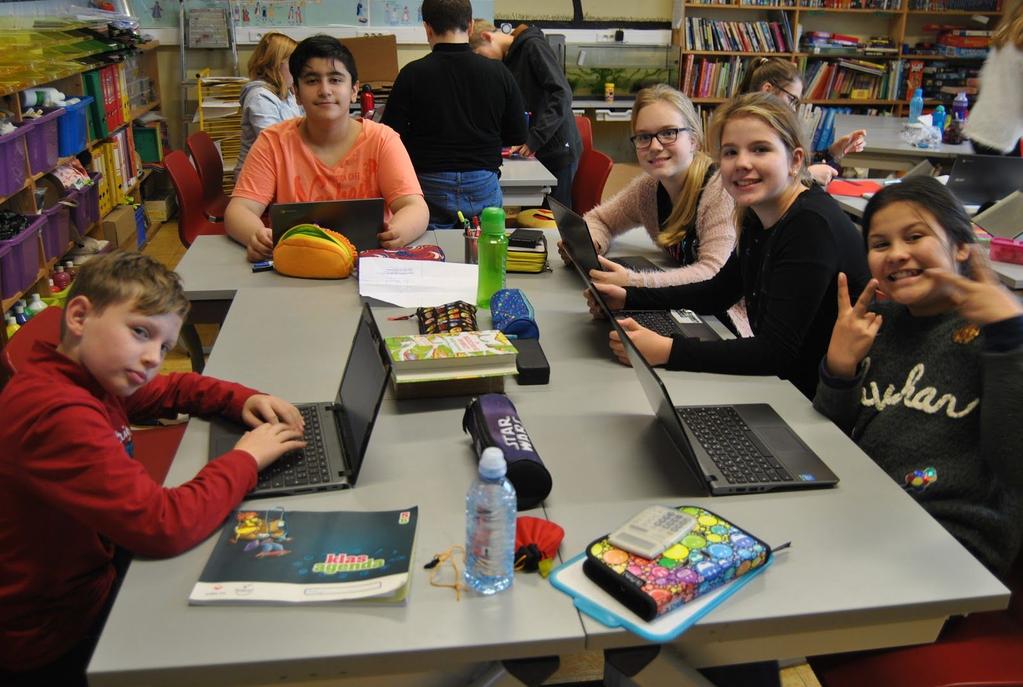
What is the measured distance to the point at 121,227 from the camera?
4914 mm

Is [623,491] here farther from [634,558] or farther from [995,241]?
[995,241]

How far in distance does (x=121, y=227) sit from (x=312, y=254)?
3106 millimetres

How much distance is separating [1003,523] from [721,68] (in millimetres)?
6160

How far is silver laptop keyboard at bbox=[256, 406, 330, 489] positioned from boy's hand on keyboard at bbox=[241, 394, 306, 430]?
0.04m

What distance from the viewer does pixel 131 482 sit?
1153 mm

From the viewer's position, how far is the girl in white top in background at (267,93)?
12.7ft

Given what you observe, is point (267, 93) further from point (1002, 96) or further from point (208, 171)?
point (1002, 96)

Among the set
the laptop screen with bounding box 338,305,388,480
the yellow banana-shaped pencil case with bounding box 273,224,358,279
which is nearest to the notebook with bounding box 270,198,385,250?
the yellow banana-shaped pencil case with bounding box 273,224,358,279

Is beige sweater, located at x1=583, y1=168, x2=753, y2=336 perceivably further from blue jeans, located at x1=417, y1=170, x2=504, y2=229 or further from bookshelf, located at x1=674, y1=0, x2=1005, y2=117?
bookshelf, located at x1=674, y1=0, x2=1005, y2=117

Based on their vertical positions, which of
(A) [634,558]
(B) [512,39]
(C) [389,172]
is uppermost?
(B) [512,39]

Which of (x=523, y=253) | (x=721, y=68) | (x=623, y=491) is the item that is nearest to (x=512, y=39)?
(x=523, y=253)

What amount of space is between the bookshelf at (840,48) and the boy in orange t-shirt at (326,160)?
4796mm

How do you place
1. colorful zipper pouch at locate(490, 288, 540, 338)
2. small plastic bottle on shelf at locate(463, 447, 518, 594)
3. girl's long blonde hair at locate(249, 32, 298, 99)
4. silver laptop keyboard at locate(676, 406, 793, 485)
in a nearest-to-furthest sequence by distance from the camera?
small plastic bottle on shelf at locate(463, 447, 518, 594), silver laptop keyboard at locate(676, 406, 793, 485), colorful zipper pouch at locate(490, 288, 540, 338), girl's long blonde hair at locate(249, 32, 298, 99)

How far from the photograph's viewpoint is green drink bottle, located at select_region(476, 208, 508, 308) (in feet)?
6.86
